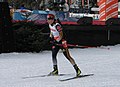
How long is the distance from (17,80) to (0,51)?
555 cm

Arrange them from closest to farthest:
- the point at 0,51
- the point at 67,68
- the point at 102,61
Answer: the point at 67,68 < the point at 102,61 < the point at 0,51

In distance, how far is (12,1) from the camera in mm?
27984

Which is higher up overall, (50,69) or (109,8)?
(109,8)

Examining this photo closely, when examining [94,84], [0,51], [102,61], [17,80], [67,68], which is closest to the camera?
[94,84]

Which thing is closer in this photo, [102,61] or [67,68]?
[67,68]

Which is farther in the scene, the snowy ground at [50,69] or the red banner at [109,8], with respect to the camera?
the red banner at [109,8]

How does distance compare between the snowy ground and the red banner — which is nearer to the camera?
the snowy ground

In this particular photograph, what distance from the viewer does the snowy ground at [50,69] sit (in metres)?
8.74

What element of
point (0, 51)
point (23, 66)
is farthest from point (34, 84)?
point (0, 51)

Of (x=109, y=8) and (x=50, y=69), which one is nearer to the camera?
(x=50, y=69)

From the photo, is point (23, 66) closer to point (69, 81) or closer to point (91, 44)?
point (69, 81)

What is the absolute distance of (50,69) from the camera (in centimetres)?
1123

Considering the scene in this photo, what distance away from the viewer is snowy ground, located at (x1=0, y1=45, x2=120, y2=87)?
28.7ft

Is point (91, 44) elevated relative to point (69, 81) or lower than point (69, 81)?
lower
